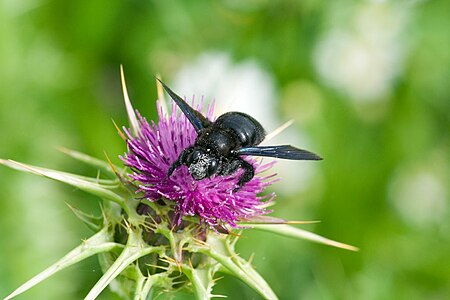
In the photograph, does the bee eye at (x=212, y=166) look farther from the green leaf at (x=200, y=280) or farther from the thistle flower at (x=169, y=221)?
the green leaf at (x=200, y=280)

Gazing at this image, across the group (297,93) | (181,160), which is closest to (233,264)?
(181,160)

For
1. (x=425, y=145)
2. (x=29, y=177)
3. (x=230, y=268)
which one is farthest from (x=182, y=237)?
(x=425, y=145)

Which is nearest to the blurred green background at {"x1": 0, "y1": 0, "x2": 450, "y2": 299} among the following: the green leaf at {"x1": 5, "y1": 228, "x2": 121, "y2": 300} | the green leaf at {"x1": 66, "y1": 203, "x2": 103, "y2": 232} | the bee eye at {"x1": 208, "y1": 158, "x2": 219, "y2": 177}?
the green leaf at {"x1": 66, "y1": 203, "x2": 103, "y2": 232}

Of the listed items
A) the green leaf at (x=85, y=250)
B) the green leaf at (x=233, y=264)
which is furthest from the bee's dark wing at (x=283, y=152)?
the green leaf at (x=85, y=250)

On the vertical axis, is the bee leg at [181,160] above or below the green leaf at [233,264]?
above

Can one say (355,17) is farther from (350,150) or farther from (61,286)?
(61,286)

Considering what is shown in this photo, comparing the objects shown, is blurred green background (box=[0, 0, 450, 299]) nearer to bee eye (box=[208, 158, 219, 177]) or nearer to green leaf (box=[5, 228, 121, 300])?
green leaf (box=[5, 228, 121, 300])

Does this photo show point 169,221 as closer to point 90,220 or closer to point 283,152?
point 90,220
